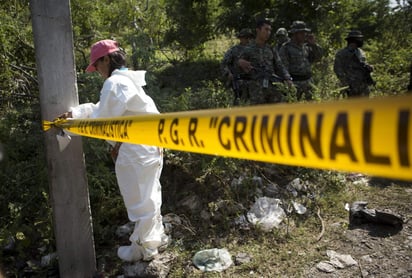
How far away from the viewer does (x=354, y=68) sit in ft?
21.5

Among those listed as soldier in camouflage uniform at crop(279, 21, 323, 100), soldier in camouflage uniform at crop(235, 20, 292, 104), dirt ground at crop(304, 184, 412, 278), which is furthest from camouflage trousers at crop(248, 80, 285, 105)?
dirt ground at crop(304, 184, 412, 278)

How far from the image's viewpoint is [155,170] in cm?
291

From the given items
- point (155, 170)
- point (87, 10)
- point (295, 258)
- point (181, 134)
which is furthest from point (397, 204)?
point (87, 10)

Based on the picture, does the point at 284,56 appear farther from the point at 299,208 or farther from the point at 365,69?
the point at 299,208

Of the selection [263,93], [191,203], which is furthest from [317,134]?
[263,93]

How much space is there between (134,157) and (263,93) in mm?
3277

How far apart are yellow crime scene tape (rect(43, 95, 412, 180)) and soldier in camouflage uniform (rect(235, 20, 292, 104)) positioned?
4459mm

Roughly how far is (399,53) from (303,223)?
7.49 m

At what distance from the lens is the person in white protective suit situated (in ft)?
8.72

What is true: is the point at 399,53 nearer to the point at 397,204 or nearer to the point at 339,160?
the point at 397,204

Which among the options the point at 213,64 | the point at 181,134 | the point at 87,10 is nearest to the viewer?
the point at 181,134

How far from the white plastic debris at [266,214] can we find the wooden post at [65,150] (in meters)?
1.47

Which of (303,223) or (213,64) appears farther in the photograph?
(213,64)

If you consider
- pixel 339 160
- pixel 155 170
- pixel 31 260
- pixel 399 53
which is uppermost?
pixel 399 53
